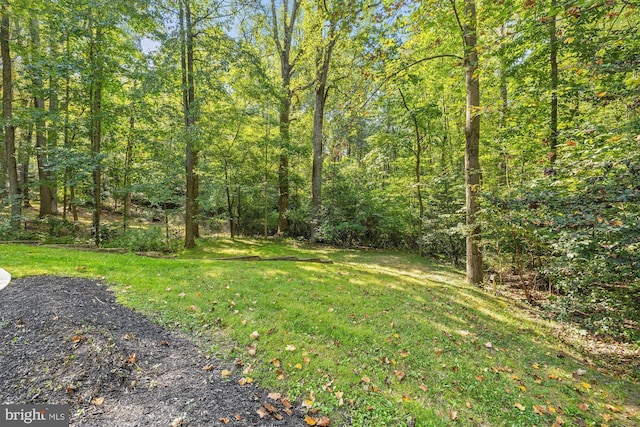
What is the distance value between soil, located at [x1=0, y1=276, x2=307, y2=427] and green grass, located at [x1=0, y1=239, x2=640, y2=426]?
0.87 feet

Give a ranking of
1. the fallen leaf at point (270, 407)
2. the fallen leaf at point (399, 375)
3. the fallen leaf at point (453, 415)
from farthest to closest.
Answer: the fallen leaf at point (399, 375)
the fallen leaf at point (453, 415)
the fallen leaf at point (270, 407)

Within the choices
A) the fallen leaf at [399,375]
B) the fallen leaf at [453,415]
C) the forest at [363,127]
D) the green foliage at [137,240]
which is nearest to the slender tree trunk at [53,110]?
the forest at [363,127]

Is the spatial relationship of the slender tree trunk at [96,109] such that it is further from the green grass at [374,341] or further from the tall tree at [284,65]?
the tall tree at [284,65]

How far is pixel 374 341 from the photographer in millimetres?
3545

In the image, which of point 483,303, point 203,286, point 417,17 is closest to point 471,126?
point 417,17

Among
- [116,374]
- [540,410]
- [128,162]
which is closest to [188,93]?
[128,162]

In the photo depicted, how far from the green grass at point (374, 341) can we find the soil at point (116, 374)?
10.4 inches

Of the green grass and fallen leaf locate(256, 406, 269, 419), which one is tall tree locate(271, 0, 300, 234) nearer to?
the green grass

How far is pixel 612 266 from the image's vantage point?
2.95 m

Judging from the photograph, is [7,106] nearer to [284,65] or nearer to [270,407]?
[284,65]

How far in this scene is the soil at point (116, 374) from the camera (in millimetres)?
2141

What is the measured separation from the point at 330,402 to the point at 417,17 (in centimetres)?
544

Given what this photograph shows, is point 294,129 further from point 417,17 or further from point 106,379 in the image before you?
point 106,379

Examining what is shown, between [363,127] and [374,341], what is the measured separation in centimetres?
651
